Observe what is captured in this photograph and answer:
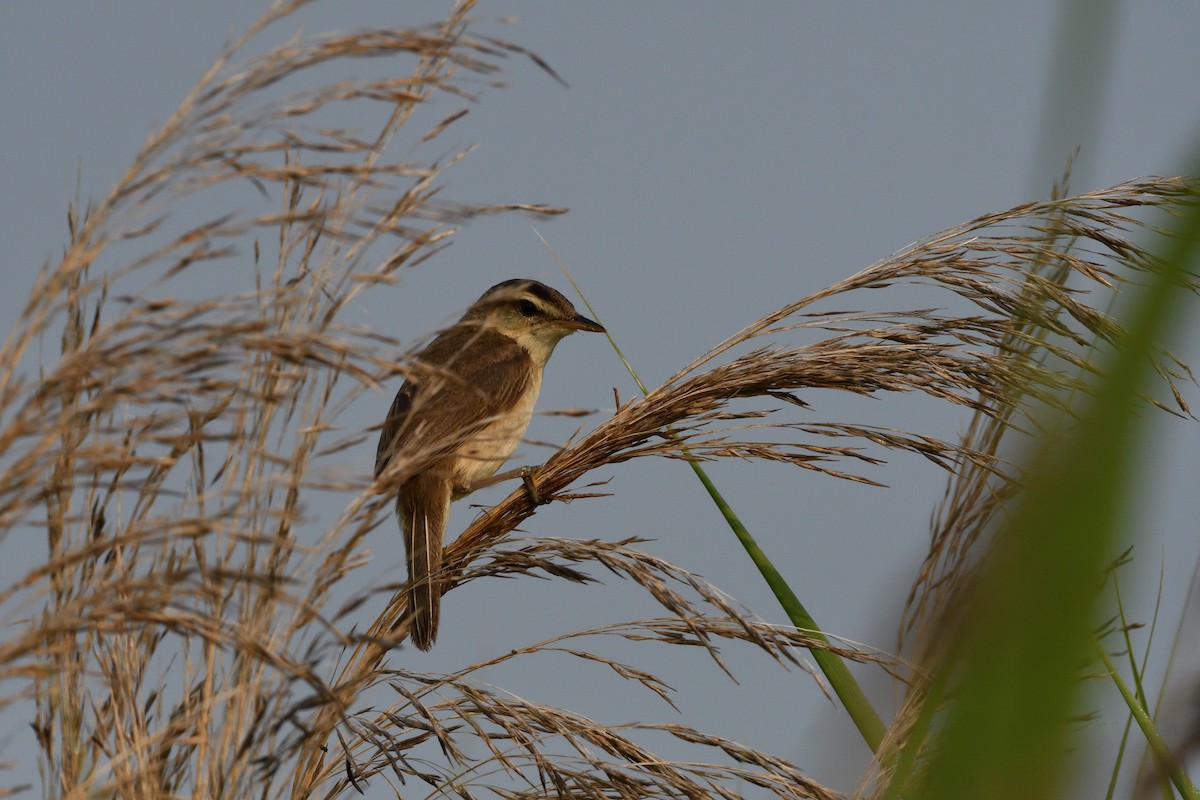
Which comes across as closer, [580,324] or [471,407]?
[471,407]

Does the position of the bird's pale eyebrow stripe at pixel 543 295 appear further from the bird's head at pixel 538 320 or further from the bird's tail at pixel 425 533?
the bird's tail at pixel 425 533

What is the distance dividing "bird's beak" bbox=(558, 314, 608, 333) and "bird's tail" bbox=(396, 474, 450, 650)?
150cm

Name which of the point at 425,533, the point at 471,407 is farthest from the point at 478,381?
the point at 425,533

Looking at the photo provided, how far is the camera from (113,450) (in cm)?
157

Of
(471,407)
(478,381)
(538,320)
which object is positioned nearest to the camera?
(471,407)

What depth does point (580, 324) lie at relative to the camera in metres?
5.40

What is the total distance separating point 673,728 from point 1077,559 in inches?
69.3

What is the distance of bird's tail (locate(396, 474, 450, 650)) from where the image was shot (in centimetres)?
315

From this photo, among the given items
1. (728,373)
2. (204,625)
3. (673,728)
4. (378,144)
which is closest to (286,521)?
(204,625)

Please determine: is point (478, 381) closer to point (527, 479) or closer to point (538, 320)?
point (538, 320)

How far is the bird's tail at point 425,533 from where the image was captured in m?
3.15

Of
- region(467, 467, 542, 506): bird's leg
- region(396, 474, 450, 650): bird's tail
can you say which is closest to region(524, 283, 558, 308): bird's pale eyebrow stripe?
region(396, 474, 450, 650): bird's tail

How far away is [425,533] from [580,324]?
8.20 feet

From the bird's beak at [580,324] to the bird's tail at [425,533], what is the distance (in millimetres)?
1499
